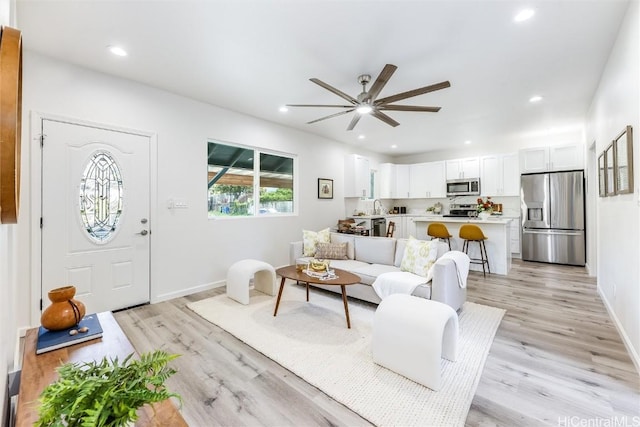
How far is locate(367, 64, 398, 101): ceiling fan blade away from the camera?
7.80 ft

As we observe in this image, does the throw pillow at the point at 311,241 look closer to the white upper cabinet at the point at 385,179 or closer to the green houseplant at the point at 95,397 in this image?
the green houseplant at the point at 95,397

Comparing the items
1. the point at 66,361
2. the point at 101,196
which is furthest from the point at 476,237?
the point at 101,196

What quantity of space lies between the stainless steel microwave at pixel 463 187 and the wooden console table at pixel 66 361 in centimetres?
728

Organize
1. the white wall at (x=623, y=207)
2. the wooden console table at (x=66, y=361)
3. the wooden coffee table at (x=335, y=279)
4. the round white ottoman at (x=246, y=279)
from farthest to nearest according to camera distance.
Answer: the round white ottoman at (x=246, y=279), the wooden coffee table at (x=335, y=279), the white wall at (x=623, y=207), the wooden console table at (x=66, y=361)

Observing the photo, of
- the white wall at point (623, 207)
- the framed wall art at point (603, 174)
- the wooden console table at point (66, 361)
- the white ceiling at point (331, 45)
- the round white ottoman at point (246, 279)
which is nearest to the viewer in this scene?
the wooden console table at point (66, 361)

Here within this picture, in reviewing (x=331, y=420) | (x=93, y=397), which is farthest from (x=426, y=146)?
(x=93, y=397)

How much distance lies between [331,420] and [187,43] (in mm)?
3302

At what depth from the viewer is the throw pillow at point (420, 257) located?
3213 millimetres

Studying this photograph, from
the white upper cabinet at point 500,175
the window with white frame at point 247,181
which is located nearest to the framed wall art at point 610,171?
the white upper cabinet at point 500,175

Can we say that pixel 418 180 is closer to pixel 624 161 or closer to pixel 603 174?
pixel 603 174

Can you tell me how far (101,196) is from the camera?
3.22 meters

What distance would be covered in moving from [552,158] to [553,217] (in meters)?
1.23

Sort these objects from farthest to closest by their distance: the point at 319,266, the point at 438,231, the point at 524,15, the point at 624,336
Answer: the point at 438,231, the point at 319,266, the point at 624,336, the point at 524,15

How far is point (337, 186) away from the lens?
21.2 feet
